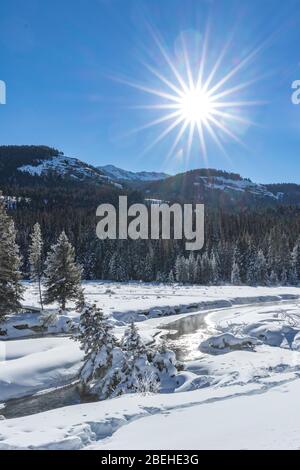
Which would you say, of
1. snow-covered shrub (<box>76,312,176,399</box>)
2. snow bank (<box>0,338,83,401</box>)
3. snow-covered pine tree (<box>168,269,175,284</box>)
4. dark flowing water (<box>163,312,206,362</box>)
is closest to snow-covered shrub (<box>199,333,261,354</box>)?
dark flowing water (<box>163,312,206,362</box>)

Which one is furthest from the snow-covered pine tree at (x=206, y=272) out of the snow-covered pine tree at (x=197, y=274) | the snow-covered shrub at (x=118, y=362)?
the snow-covered shrub at (x=118, y=362)

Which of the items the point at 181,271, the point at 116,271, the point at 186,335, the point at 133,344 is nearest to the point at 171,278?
the point at 181,271

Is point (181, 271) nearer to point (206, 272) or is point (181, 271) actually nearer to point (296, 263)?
point (206, 272)

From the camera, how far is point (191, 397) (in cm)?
1459

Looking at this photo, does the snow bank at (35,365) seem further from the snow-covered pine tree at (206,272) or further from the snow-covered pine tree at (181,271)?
the snow-covered pine tree at (206,272)

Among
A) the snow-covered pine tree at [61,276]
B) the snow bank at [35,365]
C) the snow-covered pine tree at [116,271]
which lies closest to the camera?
the snow bank at [35,365]

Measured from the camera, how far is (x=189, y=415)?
1204cm

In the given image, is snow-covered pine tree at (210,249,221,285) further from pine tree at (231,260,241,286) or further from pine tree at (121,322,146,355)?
pine tree at (121,322,146,355)

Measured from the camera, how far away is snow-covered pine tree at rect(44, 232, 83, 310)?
41.4 meters

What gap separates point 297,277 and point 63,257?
218 feet

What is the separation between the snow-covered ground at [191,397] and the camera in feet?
32.6

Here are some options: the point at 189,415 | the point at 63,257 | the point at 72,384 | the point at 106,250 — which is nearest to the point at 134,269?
the point at 106,250

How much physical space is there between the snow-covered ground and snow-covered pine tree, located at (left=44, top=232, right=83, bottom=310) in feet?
9.04

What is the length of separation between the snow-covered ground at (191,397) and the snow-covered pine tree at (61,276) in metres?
2.76
